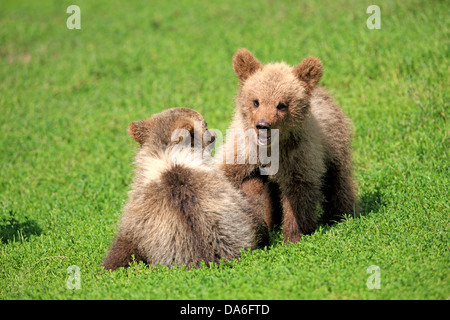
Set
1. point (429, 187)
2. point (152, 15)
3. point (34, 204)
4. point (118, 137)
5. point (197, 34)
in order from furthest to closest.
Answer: point (152, 15) → point (197, 34) → point (118, 137) → point (34, 204) → point (429, 187)

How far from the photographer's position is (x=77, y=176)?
9781 millimetres

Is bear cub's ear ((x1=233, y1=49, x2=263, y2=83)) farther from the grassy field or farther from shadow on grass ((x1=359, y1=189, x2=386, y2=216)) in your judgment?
shadow on grass ((x1=359, y1=189, x2=386, y2=216))

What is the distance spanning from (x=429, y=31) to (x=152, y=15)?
8.36 metres

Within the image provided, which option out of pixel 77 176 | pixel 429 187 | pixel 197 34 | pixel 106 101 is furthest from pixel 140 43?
pixel 429 187

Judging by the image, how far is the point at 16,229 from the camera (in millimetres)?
8000

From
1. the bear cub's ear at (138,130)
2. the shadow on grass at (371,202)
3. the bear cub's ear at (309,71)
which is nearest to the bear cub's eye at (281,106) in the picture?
the bear cub's ear at (309,71)

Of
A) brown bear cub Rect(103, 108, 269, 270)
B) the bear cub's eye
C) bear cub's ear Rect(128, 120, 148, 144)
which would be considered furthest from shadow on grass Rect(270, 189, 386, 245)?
bear cub's ear Rect(128, 120, 148, 144)

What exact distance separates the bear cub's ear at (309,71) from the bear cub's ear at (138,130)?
2001mm

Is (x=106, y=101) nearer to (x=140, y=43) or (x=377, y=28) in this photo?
(x=140, y=43)

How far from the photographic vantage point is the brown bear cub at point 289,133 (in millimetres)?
6566

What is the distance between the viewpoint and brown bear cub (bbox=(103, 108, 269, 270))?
6062 mm

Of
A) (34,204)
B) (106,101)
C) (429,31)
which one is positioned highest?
(429,31)

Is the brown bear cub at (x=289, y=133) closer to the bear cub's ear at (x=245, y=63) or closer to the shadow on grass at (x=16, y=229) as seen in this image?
the bear cub's ear at (x=245, y=63)

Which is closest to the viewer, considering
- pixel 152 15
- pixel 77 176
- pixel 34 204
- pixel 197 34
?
A: pixel 34 204
